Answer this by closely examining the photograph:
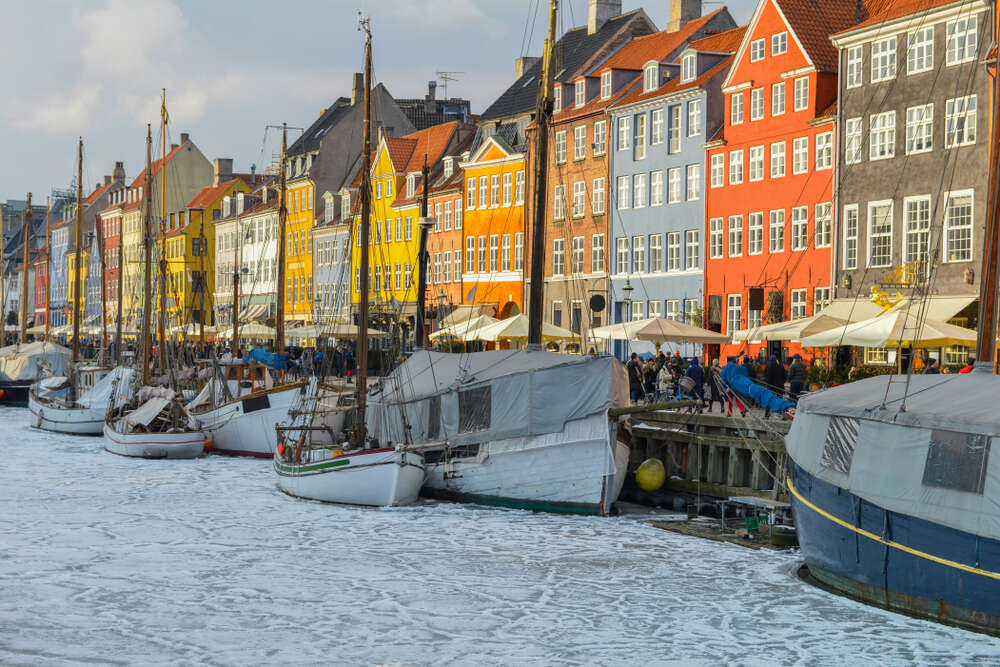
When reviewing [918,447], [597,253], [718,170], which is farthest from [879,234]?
[918,447]

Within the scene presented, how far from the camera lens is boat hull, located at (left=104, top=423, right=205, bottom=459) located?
39.9m

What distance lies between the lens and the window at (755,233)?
50.9m

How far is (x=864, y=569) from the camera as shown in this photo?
1769cm

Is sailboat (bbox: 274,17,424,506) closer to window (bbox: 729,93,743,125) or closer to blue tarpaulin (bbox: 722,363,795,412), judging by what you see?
blue tarpaulin (bbox: 722,363,795,412)

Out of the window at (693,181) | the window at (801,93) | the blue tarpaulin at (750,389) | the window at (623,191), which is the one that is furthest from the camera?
the window at (623,191)

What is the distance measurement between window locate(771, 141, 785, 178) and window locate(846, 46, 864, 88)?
4652 mm

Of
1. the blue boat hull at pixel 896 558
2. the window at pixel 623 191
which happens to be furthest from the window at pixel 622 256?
the blue boat hull at pixel 896 558

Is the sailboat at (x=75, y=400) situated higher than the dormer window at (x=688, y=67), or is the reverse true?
the dormer window at (x=688, y=67)

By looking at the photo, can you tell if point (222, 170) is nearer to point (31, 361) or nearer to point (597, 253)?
point (31, 361)

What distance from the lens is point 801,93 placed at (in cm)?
4938

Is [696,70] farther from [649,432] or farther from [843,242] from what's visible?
[649,432]

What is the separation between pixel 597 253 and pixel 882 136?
1936 centimetres

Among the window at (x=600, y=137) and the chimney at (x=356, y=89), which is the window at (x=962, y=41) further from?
the chimney at (x=356, y=89)

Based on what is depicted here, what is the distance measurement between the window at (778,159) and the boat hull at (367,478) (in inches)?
1028
